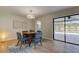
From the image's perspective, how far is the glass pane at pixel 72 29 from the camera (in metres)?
4.20

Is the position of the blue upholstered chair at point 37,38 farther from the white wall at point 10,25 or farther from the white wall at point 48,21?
the white wall at point 10,25

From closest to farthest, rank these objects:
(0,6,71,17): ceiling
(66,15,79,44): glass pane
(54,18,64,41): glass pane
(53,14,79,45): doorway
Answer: (0,6,71,17): ceiling < (54,18,64,41): glass pane < (53,14,79,45): doorway < (66,15,79,44): glass pane

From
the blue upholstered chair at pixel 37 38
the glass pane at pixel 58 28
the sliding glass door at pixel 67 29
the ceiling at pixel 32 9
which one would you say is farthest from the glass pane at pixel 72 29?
the blue upholstered chair at pixel 37 38

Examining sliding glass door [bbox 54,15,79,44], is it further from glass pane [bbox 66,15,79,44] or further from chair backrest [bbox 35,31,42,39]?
chair backrest [bbox 35,31,42,39]

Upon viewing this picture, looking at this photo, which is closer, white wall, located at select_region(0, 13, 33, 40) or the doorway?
white wall, located at select_region(0, 13, 33, 40)

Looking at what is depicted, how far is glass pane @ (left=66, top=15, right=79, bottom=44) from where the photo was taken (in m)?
4.20

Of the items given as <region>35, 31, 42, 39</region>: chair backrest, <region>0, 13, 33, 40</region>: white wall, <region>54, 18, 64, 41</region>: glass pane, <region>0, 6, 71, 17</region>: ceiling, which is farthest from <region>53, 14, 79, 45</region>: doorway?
<region>0, 13, 33, 40</region>: white wall

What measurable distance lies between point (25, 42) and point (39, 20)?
1174 mm

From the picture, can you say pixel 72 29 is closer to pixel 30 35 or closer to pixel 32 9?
pixel 30 35

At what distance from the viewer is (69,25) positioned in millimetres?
4516

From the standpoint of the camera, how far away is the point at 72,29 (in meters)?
4.37

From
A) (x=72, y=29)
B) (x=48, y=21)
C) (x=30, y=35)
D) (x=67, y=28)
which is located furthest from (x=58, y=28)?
(x=30, y=35)
